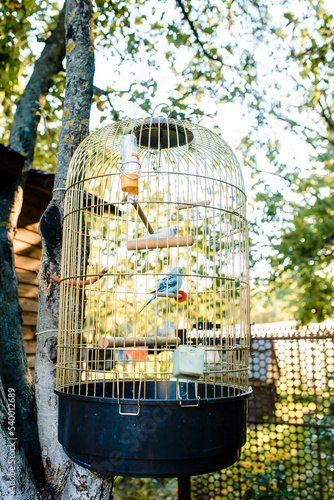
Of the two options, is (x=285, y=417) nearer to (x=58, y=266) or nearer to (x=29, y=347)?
(x=29, y=347)

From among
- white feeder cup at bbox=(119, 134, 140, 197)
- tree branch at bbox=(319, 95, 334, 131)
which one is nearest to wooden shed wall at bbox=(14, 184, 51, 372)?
white feeder cup at bbox=(119, 134, 140, 197)

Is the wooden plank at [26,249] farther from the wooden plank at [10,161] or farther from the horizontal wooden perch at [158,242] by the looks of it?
the horizontal wooden perch at [158,242]

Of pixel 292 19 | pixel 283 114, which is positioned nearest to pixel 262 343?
pixel 283 114

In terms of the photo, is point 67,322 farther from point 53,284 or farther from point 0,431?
point 0,431

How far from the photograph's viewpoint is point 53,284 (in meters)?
2.21

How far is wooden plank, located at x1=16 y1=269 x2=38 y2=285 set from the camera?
3.77 meters

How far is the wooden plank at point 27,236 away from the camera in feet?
12.4

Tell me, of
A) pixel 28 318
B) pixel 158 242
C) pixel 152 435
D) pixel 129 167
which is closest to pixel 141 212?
pixel 158 242

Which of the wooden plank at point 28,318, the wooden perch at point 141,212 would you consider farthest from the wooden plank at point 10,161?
the wooden plank at point 28,318

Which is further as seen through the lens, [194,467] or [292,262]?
[292,262]

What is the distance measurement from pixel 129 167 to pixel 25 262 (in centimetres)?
251

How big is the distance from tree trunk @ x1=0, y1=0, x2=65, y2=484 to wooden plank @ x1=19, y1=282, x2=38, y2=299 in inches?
46.5

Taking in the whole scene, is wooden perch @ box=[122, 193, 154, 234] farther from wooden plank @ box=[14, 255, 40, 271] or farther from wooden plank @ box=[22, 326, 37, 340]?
wooden plank @ box=[22, 326, 37, 340]

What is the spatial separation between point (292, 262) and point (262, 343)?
1.42m
